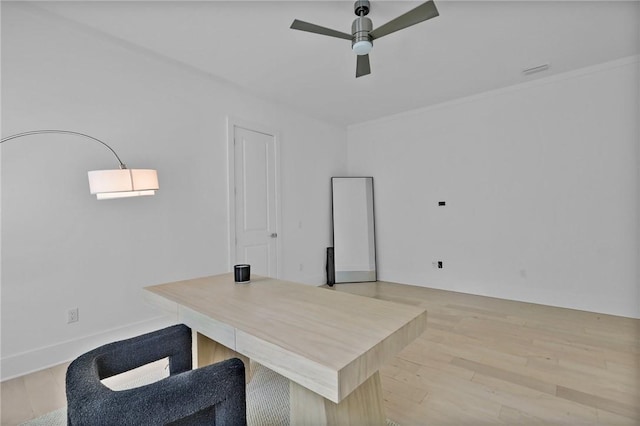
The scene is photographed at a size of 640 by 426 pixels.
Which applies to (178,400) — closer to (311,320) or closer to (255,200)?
(311,320)

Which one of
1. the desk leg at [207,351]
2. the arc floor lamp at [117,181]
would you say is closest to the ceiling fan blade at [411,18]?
the arc floor lamp at [117,181]

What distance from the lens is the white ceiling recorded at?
2.35 meters

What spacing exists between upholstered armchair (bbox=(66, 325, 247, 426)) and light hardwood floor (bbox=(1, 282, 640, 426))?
3.50 ft

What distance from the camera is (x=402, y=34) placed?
2.66 m

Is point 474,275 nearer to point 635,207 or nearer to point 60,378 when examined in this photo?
point 635,207

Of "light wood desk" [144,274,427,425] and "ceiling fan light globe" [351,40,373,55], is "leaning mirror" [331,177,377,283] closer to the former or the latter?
"ceiling fan light globe" [351,40,373,55]

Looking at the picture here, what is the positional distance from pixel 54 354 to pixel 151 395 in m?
2.14

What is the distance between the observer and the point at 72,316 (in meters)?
2.46

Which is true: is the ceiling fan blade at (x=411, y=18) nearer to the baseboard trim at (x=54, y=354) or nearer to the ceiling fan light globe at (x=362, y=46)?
the ceiling fan light globe at (x=362, y=46)

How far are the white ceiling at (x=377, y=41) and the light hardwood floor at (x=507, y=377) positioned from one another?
2676 millimetres

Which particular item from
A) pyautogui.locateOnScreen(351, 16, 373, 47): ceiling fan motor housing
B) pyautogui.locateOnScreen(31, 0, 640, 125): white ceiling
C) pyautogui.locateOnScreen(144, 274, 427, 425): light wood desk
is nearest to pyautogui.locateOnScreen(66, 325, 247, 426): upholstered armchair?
pyautogui.locateOnScreen(144, 274, 427, 425): light wood desk

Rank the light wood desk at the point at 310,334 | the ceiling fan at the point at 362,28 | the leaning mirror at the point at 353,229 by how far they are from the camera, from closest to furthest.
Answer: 1. the light wood desk at the point at 310,334
2. the ceiling fan at the point at 362,28
3. the leaning mirror at the point at 353,229

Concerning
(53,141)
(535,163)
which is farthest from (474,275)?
(53,141)

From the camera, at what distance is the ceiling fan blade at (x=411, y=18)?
1.91 meters
